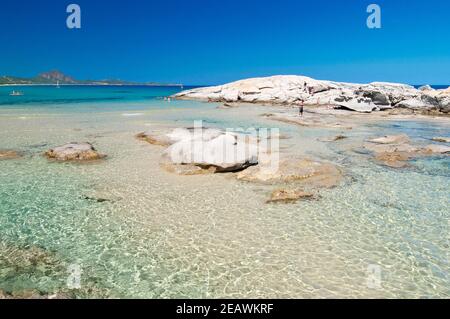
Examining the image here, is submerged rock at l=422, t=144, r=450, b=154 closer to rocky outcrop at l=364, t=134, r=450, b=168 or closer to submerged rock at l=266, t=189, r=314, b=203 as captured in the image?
rocky outcrop at l=364, t=134, r=450, b=168

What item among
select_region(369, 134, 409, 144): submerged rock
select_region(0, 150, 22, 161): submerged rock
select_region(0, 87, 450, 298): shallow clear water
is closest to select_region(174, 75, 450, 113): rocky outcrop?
select_region(369, 134, 409, 144): submerged rock

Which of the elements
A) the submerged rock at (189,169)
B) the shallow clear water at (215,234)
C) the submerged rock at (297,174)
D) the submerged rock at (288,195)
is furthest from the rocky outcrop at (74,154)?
the submerged rock at (288,195)

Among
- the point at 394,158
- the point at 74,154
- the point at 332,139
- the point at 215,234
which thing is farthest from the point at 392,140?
the point at 74,154

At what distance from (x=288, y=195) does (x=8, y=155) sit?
14.7m

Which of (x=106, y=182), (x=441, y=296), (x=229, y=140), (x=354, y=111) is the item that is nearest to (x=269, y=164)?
(x=229, y=140)

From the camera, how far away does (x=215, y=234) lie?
970 centimetres

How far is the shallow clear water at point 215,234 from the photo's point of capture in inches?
292

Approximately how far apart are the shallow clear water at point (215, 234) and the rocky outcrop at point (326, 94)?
131 ft

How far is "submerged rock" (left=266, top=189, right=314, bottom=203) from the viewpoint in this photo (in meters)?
12.1

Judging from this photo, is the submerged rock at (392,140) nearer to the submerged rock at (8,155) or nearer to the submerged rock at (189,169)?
the submerged rock at (189,169)

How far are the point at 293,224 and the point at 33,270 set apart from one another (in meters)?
6.59

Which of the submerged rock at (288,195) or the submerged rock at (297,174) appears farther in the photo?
the submerged rock at (297,174)

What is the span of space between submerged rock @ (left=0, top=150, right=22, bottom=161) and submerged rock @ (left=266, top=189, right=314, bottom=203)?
44.8ft

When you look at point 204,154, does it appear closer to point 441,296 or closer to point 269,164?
point 269,164
